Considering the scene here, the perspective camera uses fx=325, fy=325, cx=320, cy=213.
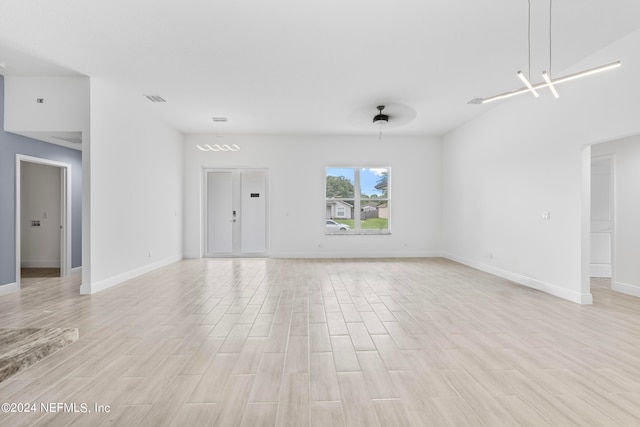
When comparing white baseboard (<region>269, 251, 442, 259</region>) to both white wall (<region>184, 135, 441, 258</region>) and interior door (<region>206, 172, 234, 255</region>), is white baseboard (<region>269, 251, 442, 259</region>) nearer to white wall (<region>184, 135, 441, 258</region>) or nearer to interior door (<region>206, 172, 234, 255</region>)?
white wall (<region>184, 135, 441, 258</region>)

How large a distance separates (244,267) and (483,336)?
17.1 feet

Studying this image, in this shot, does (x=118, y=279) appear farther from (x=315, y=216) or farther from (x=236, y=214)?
(x=315, y=216)

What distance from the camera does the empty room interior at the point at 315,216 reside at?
2.24m

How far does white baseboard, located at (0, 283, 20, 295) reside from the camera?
15.9 ft

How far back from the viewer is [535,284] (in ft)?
17.0

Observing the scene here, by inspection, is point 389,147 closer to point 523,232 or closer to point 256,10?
point 523,232

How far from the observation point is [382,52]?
4.13 metres

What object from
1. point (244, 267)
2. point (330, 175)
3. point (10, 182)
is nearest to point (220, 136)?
point (330, 175)

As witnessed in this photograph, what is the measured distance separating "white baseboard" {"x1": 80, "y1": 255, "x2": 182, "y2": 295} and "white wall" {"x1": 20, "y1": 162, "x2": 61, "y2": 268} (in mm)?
2217

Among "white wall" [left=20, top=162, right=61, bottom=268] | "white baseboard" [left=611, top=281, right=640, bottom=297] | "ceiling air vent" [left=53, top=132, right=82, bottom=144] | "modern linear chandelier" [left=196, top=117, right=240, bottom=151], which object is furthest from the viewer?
"modern linear chandelier" [left=196, top=117, right=240, bottom=151]

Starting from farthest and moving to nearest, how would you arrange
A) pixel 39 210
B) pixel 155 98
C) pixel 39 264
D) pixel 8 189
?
pixel 39 264 → pixel 39 210 → pixel 155 98 → pixel 8 189

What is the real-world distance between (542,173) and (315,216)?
203 inches

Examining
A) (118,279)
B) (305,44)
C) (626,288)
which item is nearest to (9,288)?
(118,279)

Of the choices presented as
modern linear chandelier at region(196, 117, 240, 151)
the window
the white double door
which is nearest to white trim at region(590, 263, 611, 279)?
the window
